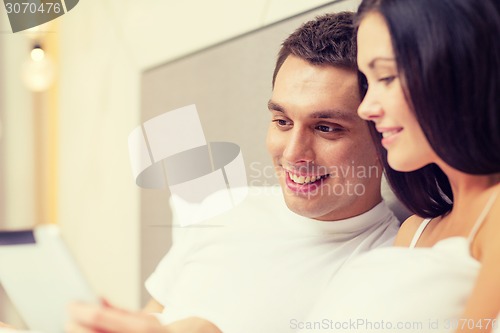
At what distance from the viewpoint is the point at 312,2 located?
115 centimetres

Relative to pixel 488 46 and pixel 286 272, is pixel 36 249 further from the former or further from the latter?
pixel 488 46

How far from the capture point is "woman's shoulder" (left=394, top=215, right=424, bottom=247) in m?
1.00

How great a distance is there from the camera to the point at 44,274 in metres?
1.11

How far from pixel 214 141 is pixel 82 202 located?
57 centimetres

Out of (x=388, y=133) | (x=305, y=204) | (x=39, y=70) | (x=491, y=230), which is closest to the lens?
(x=491, y=230)

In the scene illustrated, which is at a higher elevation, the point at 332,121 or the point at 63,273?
the point at 332,121

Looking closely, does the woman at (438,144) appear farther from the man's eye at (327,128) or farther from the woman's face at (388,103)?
the man's eye at (327,128)

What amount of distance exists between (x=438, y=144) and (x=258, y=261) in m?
0.50

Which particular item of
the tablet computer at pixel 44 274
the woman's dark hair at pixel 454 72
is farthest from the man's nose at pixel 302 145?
the tablet computer at pixel 44 274

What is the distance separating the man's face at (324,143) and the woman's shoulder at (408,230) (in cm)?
9

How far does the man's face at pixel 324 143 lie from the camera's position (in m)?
1.05

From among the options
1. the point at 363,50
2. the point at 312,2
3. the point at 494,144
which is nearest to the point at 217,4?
the point at 312,2

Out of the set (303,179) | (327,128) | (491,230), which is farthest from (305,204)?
(491,230)

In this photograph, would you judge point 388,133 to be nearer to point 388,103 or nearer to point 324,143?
point 388,103
